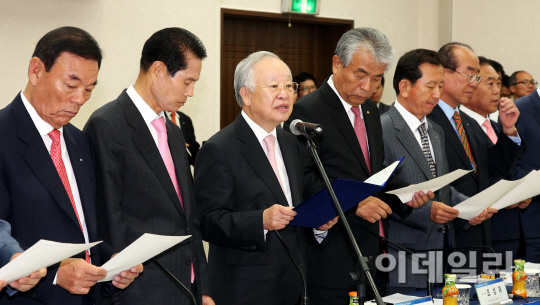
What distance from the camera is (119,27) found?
5.57 metres

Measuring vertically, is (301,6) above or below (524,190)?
above

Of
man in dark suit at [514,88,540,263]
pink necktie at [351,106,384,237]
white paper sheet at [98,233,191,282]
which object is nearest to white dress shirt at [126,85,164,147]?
white paper sheet at [98,233,191,282]

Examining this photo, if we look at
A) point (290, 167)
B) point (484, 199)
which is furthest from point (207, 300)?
point (484, 199)

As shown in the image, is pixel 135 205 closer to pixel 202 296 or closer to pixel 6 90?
pixel 202 296

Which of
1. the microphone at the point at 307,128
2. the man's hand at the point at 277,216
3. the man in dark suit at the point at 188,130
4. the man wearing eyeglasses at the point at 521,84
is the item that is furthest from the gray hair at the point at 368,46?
the man wearing eyeglasses at the point at 521,84

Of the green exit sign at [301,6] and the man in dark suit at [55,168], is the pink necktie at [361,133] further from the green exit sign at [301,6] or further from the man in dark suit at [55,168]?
the green exit sign at [301,6]

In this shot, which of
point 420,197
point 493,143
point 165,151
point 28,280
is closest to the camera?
point 28,280

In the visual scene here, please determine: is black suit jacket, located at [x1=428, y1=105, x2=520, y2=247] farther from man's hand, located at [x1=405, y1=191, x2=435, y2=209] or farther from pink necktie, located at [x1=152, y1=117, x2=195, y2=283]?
pink necktie, located at [x1=152, y1=117, x2=195, y2=283]

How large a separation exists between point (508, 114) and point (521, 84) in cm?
296

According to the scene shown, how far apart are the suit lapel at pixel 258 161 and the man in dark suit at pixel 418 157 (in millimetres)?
866

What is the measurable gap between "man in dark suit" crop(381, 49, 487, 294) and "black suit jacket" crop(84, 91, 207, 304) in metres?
1.31

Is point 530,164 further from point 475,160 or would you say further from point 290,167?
point 290,167

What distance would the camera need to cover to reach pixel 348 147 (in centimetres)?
285

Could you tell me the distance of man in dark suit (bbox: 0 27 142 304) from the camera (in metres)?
1.78
